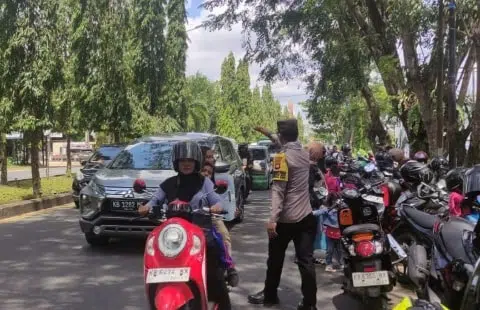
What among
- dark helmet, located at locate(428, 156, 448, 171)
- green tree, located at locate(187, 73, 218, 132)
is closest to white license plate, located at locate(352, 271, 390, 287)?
dark helmet, located at locate(428, 156, 448, 171)

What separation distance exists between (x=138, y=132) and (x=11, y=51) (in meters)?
8.99

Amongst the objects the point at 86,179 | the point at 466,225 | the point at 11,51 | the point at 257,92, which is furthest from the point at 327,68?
the point at 257,92

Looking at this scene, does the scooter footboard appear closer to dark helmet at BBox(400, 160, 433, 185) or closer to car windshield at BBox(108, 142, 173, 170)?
dark helmet at BBox(400, 160, 433, 185)

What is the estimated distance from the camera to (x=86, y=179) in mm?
13828

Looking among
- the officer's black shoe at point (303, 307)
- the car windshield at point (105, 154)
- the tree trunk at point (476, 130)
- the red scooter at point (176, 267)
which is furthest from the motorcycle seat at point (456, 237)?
the car windshield at point (105, 154)

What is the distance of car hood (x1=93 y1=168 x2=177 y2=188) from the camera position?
828 centimetres

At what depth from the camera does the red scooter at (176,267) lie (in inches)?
154

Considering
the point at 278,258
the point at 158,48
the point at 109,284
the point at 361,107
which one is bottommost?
the point at 109,284

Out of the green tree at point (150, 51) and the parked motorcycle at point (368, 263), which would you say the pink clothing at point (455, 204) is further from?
the green tree at point (150, 51)

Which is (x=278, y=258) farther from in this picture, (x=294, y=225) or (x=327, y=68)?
(x=327, y=68)

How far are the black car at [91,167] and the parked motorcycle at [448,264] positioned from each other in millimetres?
9499

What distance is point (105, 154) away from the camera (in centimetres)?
1504

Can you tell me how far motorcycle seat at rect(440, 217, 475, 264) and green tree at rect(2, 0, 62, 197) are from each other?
12.3m

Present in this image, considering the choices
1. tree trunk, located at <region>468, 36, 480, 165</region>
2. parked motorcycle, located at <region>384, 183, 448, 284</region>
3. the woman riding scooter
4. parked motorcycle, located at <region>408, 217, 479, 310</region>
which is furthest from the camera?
tree trunk, located at <region>468, 36, 480, 165</region>
